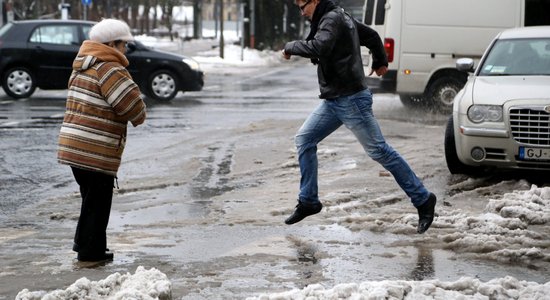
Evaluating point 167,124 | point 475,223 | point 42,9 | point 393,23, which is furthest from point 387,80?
point 42,9

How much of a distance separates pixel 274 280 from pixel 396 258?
3.28ft

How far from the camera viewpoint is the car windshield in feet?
34.6

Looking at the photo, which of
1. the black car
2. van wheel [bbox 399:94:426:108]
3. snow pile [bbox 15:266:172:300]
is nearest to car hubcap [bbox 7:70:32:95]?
the black car

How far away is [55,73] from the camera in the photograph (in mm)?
20438

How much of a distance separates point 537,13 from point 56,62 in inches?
367

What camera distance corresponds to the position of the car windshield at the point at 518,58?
10555 mm

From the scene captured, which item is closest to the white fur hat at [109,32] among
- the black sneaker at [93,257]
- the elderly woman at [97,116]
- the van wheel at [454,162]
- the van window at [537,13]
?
the elderly woman at [97,116]

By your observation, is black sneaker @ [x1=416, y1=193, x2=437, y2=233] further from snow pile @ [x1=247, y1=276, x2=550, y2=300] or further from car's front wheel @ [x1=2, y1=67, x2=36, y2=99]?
car's front wheel @ [x1=2, y1=67, x2=36, y2=99]

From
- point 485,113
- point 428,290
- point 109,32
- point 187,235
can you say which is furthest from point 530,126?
point 109,32

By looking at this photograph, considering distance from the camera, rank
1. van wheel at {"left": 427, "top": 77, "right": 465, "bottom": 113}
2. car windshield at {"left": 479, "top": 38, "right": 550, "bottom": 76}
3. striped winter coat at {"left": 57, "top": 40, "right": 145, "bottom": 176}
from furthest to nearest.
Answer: van wheel at {"left": 427, "top": 77, "right": 465, "bottom": 113} < car windshield at {"left": 479, "top": 38, "right": 550, "bottom": 76} < striped winter coat at {"left": 57, "top": 40, "right": 145, "bottom": 176}

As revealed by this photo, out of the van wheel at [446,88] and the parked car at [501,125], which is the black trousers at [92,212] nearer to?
the parked car at [501,125]

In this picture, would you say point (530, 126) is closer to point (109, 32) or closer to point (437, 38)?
point (109, 32)

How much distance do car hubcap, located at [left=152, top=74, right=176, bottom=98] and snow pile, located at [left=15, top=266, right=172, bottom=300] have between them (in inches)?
601

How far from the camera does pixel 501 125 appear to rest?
9344 millimetres
